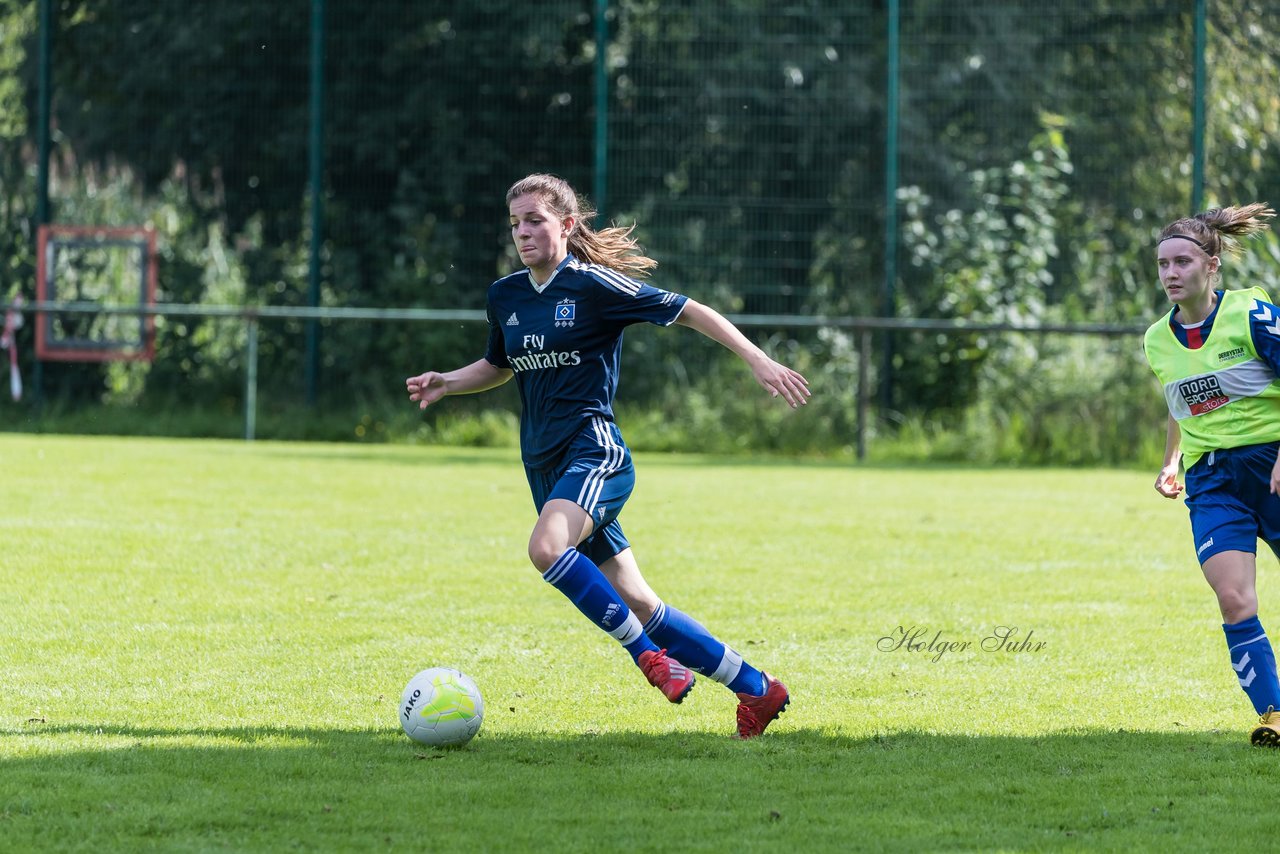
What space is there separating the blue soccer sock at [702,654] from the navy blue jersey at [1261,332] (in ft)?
6.03

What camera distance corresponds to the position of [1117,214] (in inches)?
687

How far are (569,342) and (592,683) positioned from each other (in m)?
1.36

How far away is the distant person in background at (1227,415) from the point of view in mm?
5305

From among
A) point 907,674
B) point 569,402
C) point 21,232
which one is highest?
point 21,232

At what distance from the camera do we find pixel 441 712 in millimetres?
5043

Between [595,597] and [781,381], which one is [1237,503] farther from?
[595,597]

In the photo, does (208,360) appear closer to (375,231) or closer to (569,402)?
(375,231)

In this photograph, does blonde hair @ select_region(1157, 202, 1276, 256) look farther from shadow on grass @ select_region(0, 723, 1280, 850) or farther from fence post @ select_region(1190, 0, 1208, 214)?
fence post @ select_region(1190, 0, 1208, 214)

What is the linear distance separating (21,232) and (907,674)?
48.8 ft

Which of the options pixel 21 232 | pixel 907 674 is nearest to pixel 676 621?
pixel 907 674

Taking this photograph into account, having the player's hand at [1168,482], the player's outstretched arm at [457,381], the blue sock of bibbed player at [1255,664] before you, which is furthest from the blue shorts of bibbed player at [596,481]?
the blue sock of bibbed player at [1255,664]

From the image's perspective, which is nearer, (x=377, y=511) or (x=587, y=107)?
(x=377, y=511)

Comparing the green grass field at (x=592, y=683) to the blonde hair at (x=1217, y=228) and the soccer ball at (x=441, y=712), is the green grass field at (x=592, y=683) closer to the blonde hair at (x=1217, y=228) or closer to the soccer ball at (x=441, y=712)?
the soccer ball at (x=441, y=712)

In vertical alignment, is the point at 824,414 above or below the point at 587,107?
below
